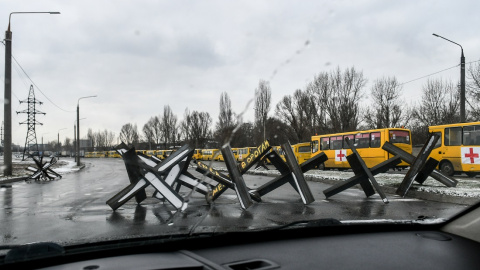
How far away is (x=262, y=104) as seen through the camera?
3156 millimetres

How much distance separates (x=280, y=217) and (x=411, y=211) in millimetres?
3007

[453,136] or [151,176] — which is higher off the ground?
[453,136]

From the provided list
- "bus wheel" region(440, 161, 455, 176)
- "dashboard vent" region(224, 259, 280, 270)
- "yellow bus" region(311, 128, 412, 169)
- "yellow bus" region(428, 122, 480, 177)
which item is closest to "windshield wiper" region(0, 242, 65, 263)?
"dashboard vent" region(224, 259, 280, 270)

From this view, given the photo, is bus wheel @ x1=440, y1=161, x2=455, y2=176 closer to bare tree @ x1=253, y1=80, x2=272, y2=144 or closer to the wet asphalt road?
the wet asphalt road

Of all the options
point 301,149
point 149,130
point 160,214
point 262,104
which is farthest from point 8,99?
point 262,104

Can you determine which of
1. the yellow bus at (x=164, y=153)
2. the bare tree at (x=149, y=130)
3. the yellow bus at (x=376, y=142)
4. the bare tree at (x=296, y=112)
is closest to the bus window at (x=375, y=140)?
the yellow bus at (x=376, y=142)

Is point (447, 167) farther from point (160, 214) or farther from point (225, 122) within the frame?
point (225, 122)

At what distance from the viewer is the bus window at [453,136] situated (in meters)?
19.5

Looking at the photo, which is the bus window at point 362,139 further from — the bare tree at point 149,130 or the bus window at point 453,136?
the bare tree at point 149,130

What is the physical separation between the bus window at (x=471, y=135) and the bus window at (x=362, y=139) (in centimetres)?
685

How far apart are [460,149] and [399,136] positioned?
5.93 metres

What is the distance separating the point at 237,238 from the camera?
222 cm

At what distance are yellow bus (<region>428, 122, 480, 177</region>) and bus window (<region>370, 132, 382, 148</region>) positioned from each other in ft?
14.9

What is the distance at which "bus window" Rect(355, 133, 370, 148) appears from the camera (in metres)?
25.5
